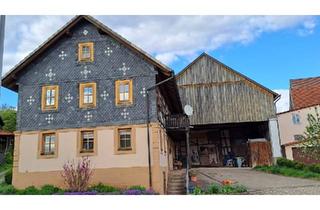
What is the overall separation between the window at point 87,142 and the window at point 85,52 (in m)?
2.30

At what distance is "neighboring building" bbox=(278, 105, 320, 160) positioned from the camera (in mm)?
16875

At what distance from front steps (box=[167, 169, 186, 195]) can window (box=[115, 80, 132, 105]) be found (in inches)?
119

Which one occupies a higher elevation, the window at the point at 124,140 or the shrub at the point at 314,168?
the window at the point at 124,140

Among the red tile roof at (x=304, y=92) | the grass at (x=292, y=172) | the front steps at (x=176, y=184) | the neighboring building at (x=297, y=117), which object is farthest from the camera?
the red tile roof at (x=304, y=92)

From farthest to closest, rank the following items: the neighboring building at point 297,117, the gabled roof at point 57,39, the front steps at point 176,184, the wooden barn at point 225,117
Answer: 1. the wooden barn at point 225,117
2. the neighboring building at point 297,117
3. the front steps at point 176,184
4. the gabled roof at point 57,39

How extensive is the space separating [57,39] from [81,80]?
151 cm

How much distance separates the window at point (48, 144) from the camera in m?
10.6

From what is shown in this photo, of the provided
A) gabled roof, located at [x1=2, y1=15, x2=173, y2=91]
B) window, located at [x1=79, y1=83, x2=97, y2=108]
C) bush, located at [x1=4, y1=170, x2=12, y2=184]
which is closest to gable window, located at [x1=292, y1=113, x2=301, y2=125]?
gabled roof, located at [x1=2, y1=15, x2=173, y2=91]

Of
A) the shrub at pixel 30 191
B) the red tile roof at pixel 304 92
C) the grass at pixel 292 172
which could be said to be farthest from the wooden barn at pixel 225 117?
the shrub at pixel 30 191

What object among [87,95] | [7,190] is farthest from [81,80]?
[7,190]

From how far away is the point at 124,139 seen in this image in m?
10.6

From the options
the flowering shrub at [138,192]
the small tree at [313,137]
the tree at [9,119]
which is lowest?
the flowering shrub at [138,192]

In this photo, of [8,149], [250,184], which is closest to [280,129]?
[250,184]

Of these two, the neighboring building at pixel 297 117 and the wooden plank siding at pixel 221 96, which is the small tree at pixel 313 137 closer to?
the neighboring building at pixel 297 117
